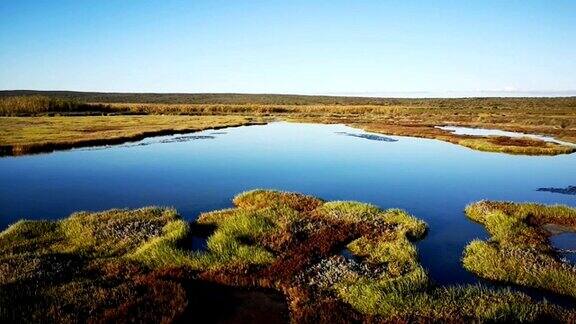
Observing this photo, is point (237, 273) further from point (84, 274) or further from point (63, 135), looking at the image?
point (63, 135)

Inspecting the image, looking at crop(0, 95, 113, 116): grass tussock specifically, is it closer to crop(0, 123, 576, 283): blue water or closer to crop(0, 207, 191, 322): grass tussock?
crop(0, 123, 576, 283): blue water

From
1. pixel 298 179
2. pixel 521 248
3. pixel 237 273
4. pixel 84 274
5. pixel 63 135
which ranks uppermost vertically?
pixel 84 274

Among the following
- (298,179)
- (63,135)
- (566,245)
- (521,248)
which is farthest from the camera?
(63,135)

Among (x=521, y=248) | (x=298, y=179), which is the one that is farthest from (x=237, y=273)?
(x=298, y=179)

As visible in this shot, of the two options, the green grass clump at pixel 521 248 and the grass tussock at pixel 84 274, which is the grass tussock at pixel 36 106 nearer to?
the grass tussock at pixel 84 274

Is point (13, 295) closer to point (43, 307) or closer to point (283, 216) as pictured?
point (43, 307)
